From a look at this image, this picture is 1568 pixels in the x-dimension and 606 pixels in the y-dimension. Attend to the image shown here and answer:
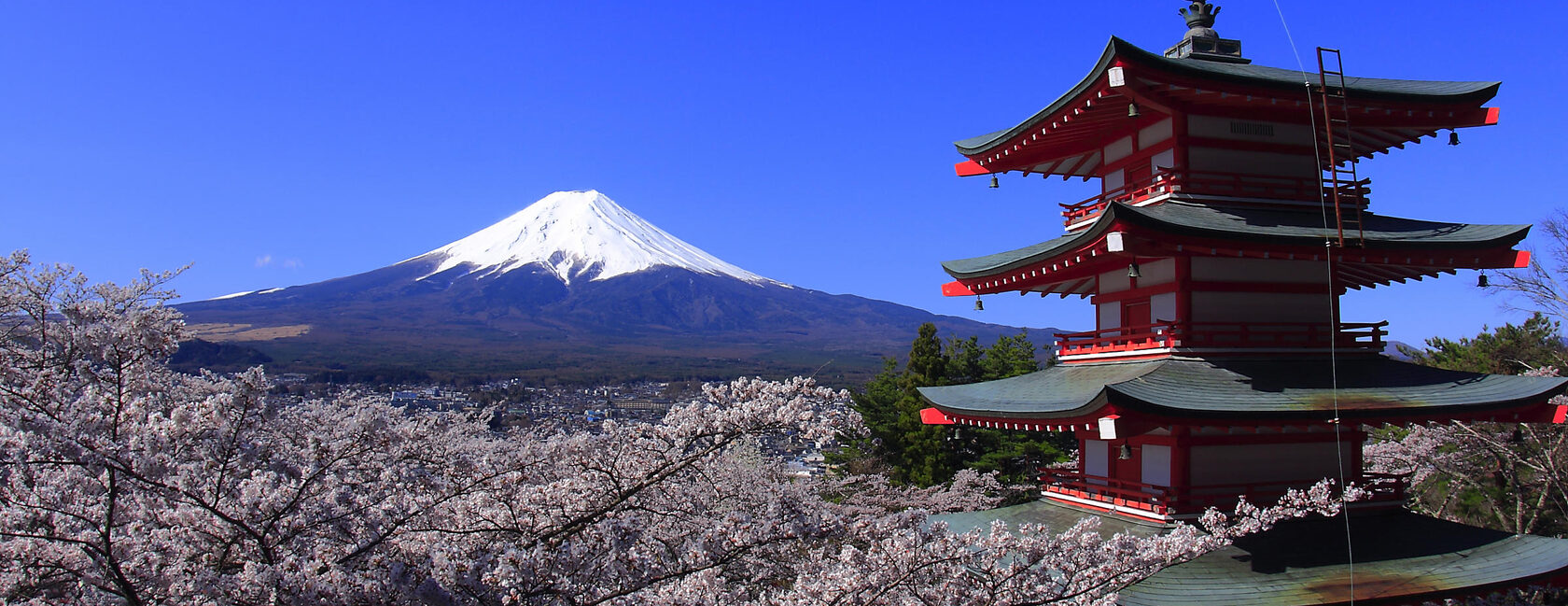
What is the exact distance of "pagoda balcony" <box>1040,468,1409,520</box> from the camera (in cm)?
884

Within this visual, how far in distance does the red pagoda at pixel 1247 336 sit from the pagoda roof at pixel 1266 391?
0.03 meters

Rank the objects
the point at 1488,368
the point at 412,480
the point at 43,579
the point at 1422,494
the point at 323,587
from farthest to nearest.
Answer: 1. the point at 1488,368
2. the point at 1422,494
3. the point at 412,480
4. the point at 43,579
5. the point at 323,587

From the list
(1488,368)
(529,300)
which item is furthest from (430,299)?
(1488,368)

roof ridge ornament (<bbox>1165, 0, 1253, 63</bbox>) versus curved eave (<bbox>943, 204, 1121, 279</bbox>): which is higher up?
roof ridge ornament (<bbox>1165, 0, 1253, 63</bbox>)

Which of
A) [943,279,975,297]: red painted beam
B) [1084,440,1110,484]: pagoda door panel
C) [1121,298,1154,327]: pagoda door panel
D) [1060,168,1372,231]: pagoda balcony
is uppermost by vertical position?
[1060,168,1372,231]: pagoda balcony

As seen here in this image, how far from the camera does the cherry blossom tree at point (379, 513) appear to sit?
3.95 m

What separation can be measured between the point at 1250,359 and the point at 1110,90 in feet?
10.6

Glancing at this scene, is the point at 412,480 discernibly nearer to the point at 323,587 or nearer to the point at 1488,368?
the point at 323,587

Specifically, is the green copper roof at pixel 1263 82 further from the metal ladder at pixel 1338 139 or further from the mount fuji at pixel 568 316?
the mount fuji at pixel 568 316

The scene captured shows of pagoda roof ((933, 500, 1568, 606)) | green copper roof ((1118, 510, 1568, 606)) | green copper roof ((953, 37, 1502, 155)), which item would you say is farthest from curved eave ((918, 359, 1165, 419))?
green copper roof ((953, 37, 1502, 155))

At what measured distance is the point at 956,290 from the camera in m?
12.3

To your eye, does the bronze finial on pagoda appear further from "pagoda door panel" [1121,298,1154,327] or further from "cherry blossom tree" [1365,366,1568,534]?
"cherry blossom tree" [1365,366,1568,534]

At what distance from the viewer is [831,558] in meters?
6.39

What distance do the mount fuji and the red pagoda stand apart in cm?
4790
